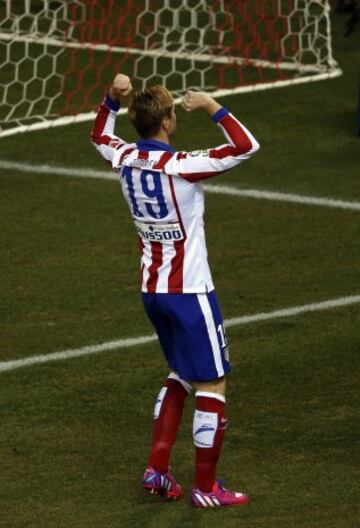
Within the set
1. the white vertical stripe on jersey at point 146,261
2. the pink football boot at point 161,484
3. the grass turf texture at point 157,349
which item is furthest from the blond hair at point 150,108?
the grass turf texture at point 157,349

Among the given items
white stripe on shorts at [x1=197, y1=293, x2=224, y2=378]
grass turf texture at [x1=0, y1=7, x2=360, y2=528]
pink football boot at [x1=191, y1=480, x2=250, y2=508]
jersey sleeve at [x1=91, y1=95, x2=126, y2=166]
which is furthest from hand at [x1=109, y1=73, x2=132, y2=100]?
pink football boot at [x1=191, y1=480, x2=250, y2=508]

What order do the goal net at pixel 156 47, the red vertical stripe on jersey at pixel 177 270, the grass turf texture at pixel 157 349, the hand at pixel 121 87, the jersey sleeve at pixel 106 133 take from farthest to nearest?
the goal net at pixel 156 47 → the jersey sleeve at pixel 106 133 → the hand at pixel 121 87 → the grass turf texture at pixel 157 349 → the red vertical stripe on jersey at pixel 177 270

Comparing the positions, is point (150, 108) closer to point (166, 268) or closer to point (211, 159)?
point (211, 159)

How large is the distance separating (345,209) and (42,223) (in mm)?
2233

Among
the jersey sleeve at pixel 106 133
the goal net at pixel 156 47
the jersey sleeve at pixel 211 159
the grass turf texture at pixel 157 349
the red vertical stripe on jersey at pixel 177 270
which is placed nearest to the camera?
the jersey sleeve at pixel 211 159

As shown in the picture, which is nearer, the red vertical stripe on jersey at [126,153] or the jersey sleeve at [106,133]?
the red vertical stripe on jersey at [126,153]

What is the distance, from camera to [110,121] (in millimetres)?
7367

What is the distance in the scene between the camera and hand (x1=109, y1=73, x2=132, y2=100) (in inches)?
280

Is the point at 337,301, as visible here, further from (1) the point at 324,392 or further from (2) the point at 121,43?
(2) the point at 121,43

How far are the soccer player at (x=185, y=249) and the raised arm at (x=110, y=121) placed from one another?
259mm

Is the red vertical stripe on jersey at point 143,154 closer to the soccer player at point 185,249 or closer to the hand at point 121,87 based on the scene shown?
the soccer player at point 185,249

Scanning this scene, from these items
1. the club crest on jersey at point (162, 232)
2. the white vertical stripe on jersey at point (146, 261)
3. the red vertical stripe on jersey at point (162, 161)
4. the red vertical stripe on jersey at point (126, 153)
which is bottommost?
the white vertical stripe on jersey at point (146, 261)

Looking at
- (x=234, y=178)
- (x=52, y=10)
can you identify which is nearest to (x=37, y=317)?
(x=234, y=178)

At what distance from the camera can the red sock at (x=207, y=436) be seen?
22.5 feet
